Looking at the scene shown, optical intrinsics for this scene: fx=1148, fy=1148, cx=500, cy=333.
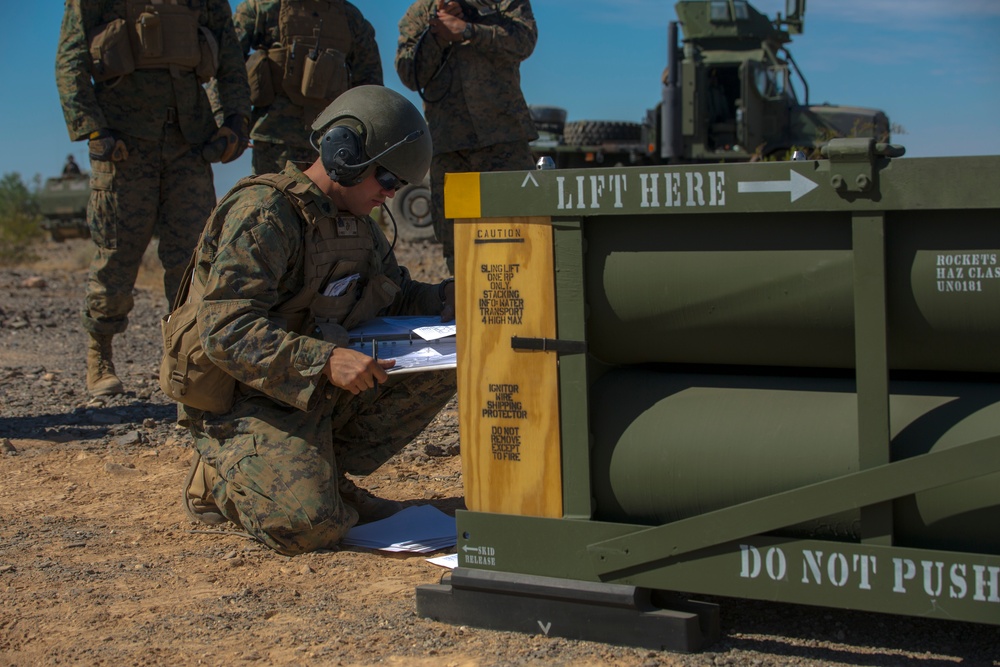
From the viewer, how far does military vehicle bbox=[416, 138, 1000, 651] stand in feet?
7.43

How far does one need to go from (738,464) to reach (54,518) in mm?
2475

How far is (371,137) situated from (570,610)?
147 centimetres

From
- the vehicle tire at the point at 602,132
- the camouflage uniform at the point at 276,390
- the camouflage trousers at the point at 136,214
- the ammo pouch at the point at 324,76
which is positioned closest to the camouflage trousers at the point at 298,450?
the camouflage uniform at the point at 276,390

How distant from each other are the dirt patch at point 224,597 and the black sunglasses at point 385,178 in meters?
1.09

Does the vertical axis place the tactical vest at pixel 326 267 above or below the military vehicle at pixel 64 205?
below

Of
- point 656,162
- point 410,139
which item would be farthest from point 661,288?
point 656,162

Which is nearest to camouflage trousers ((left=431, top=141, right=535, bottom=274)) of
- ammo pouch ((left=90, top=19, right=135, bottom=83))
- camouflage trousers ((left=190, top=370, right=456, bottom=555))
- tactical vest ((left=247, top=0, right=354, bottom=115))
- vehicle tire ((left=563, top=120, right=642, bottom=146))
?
tactical vest ((left=247, top=0, right=354, bottom=115))

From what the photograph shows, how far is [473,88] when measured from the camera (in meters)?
6.14

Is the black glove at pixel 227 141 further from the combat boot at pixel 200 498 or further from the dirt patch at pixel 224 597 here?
the combat boot at pixel 200 498

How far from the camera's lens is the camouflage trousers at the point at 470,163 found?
6.23m

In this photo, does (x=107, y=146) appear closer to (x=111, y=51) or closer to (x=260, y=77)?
(x=111, y=51)

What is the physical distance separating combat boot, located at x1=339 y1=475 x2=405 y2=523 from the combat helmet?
104cm

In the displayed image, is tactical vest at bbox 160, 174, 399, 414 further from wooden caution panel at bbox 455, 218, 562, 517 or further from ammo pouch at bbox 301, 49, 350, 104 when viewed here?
ammo pouch at bbox 301, 49, 350, 104

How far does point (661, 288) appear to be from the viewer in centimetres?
251
